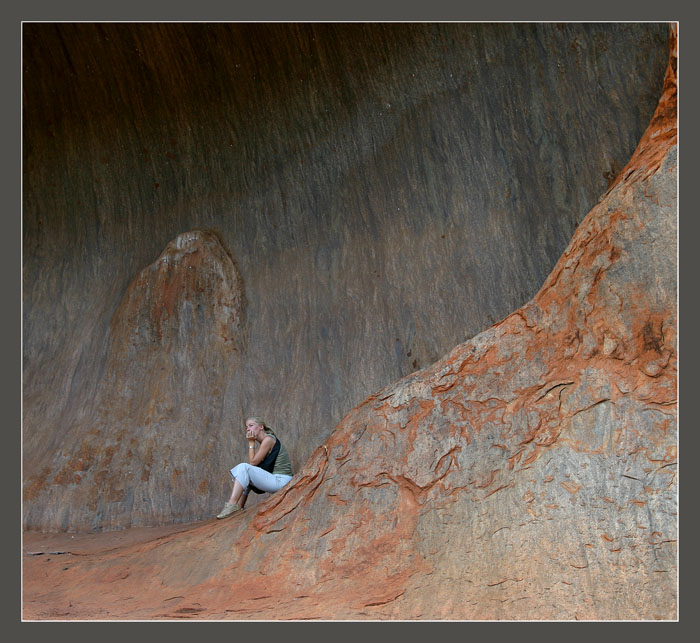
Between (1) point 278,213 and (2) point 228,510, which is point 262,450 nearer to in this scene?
(2) point 228,510

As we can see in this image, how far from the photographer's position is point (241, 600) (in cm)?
566

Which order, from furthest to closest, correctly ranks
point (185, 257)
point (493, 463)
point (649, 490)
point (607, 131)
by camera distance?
point (185, 257)
point (607, 131)
point (493, 463)
point (649, 490)

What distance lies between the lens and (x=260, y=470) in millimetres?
6891

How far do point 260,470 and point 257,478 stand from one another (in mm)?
67

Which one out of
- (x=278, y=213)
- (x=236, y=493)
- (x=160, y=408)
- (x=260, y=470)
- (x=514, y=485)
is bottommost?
(x=514, y=485)

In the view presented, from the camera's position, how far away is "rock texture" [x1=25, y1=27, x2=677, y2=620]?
5109 mm

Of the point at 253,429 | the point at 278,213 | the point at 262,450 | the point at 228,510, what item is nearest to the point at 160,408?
the point at 253,429

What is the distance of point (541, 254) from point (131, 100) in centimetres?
Result: 449

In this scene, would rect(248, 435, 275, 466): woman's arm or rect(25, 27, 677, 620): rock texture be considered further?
rect(248, 435, 275, 466): woman's arm

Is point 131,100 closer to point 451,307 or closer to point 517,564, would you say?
point 451,307

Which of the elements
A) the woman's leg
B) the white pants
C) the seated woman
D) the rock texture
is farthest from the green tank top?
the rock texture

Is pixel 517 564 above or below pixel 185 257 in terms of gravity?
below

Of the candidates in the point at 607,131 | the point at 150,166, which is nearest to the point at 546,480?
the point at 607,131

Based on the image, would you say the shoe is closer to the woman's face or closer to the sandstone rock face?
the woman's face
